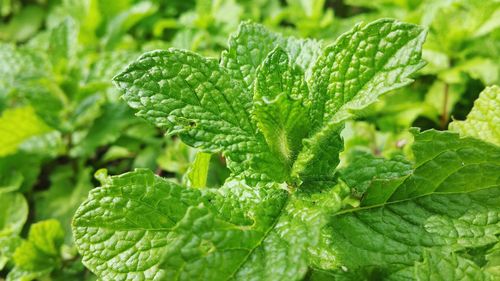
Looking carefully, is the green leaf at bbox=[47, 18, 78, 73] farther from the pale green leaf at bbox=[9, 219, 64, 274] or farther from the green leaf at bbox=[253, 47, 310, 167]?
the green leaf at bbox=[253, 47, 310, 167]

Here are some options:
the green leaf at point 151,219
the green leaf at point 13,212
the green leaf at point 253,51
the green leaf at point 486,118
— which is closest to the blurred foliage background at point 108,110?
the green leaf at point 13,212

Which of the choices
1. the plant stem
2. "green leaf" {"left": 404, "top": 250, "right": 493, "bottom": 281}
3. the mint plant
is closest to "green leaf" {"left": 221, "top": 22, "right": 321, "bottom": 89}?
the mint plant

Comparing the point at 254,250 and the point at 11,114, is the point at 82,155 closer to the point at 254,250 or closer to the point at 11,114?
the point at 11,114

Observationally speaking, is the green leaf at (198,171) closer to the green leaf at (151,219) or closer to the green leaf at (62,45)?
the green leaf at (151,219)

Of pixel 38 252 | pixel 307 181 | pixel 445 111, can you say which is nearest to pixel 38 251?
pixel 38 252

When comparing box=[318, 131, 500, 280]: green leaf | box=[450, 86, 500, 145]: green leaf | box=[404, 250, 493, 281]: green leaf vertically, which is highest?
box=[450, 86, 500, 145]: green leaf

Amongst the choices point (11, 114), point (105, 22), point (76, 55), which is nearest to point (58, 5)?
point (105, 22)

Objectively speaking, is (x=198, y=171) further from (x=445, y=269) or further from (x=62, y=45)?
(x=62, y=45)
